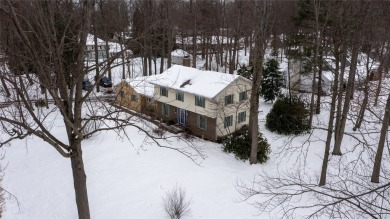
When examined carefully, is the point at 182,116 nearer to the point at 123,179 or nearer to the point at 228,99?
the point at 228,99

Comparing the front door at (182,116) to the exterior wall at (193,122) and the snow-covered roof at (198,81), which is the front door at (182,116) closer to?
the exterior wall at (193,122)

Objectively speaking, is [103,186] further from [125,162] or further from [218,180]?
[218,180]

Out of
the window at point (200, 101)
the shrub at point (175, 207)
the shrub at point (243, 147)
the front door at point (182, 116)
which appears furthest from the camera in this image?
the front door at point (182, 116)

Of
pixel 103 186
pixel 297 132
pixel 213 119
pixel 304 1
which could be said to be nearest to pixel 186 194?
pixel 103 186

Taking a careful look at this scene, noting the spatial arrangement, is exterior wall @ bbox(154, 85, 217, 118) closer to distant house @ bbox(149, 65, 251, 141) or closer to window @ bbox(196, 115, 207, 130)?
distant house @ bbox(149, 65, 251, 141)

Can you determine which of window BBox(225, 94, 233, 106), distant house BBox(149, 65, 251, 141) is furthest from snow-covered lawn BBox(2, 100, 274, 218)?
window BBox(225, 94, 233, 106)

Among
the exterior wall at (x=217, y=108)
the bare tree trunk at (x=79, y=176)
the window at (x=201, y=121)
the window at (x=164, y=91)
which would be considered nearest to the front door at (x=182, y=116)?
the exterior wall at (x=217, y=108)

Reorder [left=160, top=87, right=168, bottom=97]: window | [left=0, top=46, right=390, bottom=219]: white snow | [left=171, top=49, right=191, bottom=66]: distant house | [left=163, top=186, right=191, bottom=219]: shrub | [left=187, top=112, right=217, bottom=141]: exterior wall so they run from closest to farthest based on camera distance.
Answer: [left=163, top=186, right=191, bottom=219]: shrub → [left=0, top=46, right=390, bottom=219]: white snow → [left=187, top=112, right=217, bottom=141]: exterior wall → [left=160, top=87, right=168, bottom=97]: window → [left=171, top=49, right=191, bottom=66]: distant house
